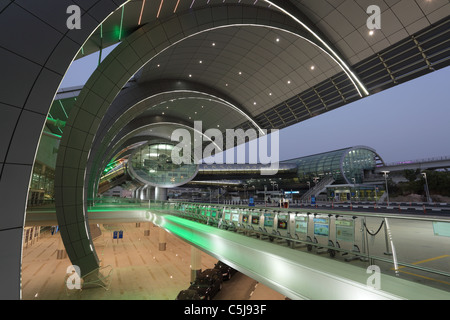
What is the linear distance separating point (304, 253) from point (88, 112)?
12.3 m

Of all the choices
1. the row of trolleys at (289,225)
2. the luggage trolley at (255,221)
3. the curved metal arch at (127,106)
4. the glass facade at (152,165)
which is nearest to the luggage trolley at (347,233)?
the row of trolleys at (289,225)

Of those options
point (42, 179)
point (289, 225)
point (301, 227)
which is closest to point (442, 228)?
point (301, 227)

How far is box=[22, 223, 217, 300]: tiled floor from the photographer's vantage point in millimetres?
15133

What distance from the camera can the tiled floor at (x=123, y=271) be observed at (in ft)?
49.6

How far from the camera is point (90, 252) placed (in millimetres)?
13727

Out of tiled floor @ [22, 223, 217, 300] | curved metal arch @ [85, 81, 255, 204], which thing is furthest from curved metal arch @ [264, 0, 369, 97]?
tiled floor @ [22, 223, 217, 300]

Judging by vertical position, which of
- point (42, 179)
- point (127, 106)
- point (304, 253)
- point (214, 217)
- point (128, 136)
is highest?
point (128, 136)

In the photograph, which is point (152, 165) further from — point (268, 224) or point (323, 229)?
point (323, 229)

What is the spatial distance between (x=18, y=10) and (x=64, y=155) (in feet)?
33.1

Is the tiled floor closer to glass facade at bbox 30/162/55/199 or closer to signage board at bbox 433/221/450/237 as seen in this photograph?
glass facade at bbox 30/162/55/199

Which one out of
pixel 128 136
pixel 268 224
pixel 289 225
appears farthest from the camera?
pixel 128 136

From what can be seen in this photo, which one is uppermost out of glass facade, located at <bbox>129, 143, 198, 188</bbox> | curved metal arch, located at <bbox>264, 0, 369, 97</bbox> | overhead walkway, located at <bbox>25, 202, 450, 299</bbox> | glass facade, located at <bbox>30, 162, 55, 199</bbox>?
curved metal arch, located at <bbox>264, 0, 369, 97</bbox>

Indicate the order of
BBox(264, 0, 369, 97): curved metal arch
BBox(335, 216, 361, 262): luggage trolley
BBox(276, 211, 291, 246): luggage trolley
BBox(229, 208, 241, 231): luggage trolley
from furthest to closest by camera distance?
BBox(264, 0, 369, 97): curved metal arch
BBox(229, 208, 241, 231): luggage trolley
BBox(276, 211, 291, 246): luggage trolley
BBox(335, 216, 361, 262): luggage trolley

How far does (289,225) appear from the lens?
26.0 ft
